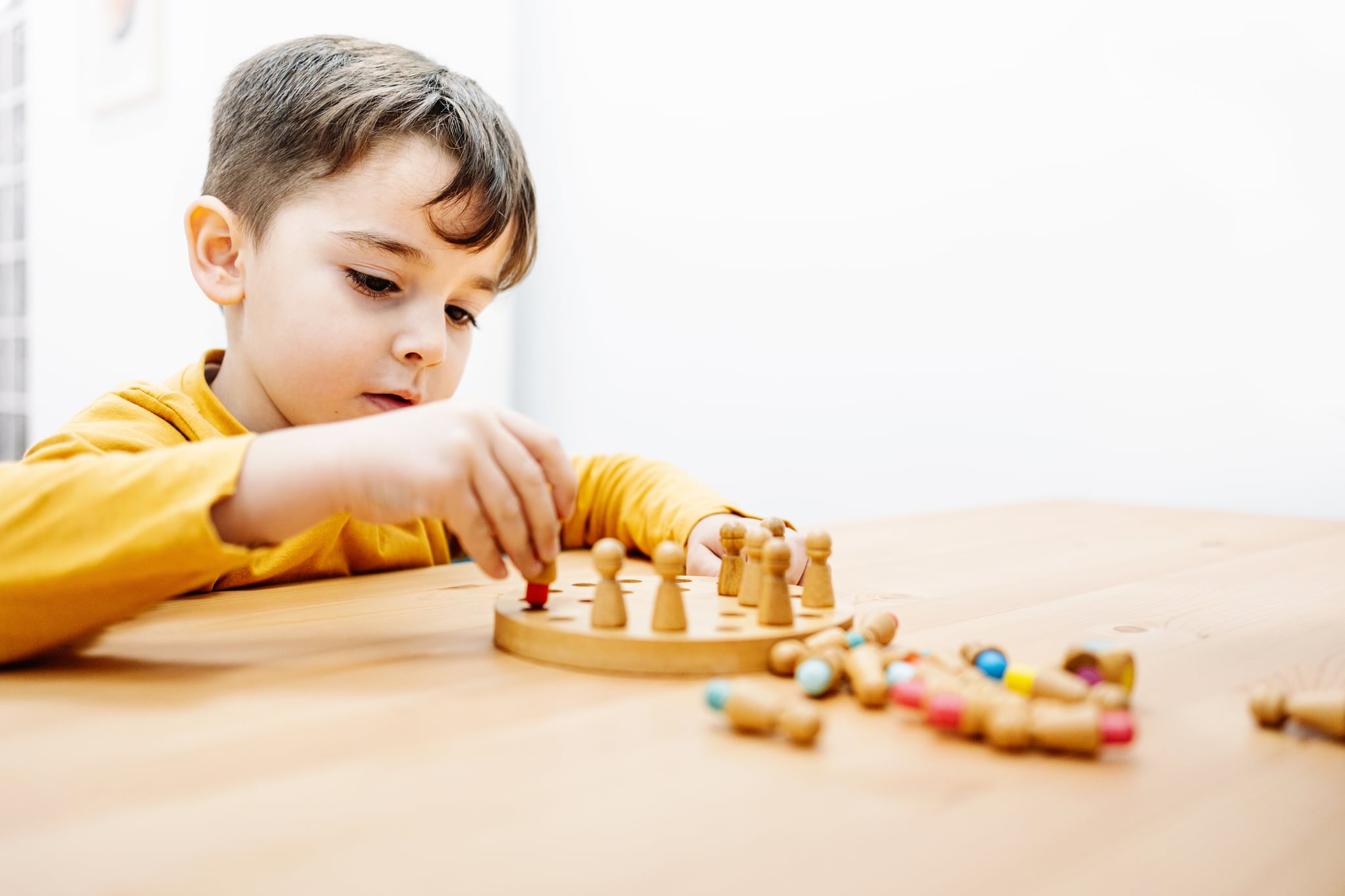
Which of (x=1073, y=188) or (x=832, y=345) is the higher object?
(x=1073, y=188)

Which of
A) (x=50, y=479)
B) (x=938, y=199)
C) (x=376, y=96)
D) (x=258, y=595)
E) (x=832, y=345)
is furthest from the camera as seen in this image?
(x=832, y=345)

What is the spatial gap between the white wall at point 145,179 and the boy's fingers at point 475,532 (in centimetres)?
185

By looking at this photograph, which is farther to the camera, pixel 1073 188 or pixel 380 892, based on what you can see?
pixel 1073 188

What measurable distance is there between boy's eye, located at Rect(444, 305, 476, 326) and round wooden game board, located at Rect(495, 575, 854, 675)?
0.49 meters

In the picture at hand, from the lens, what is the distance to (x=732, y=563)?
29.4 inches

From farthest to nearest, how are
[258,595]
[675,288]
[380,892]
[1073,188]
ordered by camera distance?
[675,288] < [1073,188] < [258,595] < [380,892]

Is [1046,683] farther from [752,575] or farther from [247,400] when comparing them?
[247,400]

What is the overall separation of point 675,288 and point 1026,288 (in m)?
0.88

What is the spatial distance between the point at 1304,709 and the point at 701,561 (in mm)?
563

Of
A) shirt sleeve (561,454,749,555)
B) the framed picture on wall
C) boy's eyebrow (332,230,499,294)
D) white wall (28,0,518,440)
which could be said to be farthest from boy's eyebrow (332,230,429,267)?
the framed picture on wall

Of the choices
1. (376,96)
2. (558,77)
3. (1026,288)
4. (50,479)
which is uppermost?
(558,77)

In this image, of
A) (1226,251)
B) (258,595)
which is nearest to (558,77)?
(1226,251)

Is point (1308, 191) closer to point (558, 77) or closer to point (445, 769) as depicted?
point (445, 769)

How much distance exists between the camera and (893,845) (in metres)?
0.35
